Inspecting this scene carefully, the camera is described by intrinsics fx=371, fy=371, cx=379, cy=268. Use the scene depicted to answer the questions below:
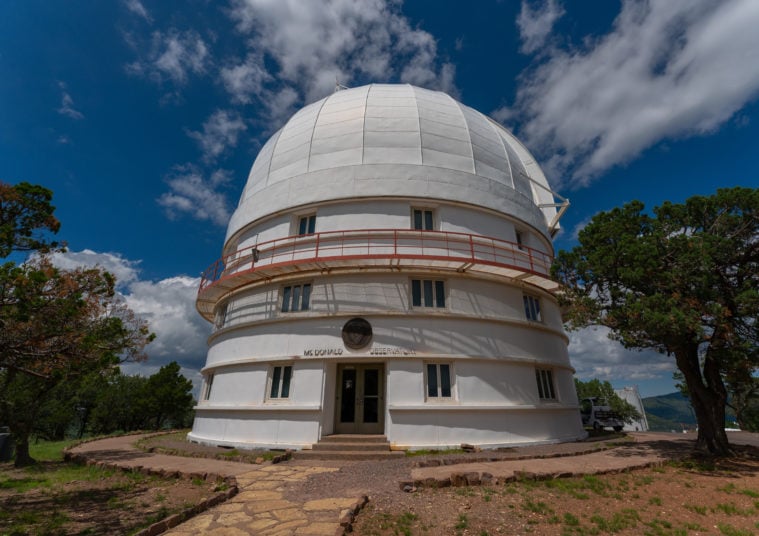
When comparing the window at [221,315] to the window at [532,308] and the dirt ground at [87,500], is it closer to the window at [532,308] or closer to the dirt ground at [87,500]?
the dirt ground at [87,500]

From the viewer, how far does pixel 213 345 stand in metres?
15.8

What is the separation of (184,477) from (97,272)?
Answer: 4.87 metres

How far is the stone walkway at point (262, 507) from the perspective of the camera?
5.23m

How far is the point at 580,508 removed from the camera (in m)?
6.33

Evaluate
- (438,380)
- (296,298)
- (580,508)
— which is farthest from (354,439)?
(580,508)

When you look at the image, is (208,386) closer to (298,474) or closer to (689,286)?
(298,474)

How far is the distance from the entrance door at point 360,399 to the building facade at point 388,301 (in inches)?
1.8

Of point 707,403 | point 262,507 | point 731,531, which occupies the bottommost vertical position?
point 731,531

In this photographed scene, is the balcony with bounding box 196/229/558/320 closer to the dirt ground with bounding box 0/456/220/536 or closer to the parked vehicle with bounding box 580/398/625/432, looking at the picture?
the dirt ground with bounding box 0/456/220/536

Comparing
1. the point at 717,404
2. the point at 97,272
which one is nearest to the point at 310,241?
the point at 97,272

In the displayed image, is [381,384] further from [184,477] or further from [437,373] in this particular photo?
[184,477]

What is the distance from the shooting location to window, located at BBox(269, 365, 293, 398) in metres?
12.4

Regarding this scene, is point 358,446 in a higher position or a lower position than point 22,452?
higher

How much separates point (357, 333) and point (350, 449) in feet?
11.2
